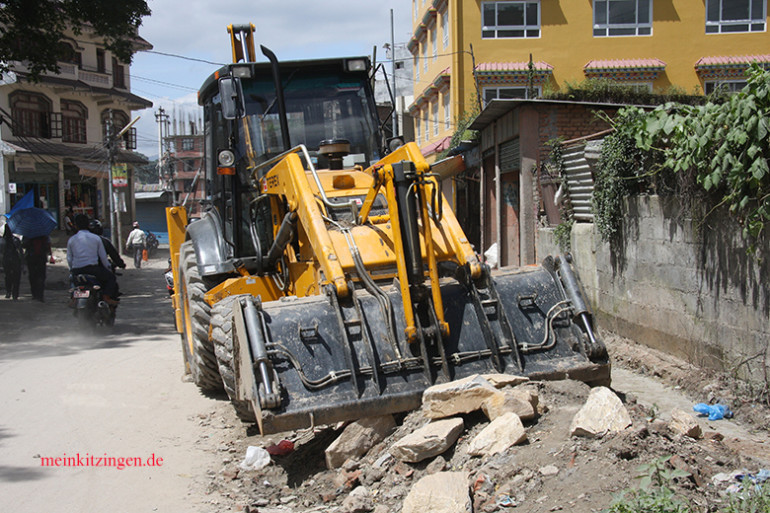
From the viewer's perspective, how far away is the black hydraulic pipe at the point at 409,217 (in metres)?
5.12

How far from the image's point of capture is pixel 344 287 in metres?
5.31

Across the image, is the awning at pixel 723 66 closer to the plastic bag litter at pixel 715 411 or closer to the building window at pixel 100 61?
the plastic bag litter at pixel 715 411

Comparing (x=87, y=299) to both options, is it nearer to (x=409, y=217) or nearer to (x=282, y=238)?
(x=282, y=238)

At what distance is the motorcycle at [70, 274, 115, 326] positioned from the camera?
1141 cm

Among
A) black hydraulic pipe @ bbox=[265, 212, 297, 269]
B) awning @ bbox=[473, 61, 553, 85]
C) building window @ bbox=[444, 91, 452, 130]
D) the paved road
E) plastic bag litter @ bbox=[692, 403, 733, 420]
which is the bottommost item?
the paved road

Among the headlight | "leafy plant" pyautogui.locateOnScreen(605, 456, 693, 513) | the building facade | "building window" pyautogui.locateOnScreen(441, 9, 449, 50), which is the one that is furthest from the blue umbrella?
"building window" pyautogui.locateOnScreen(441, 9, 449, 50)

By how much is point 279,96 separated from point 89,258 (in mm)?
6306

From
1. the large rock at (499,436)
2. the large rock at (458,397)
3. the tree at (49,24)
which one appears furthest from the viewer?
the tree at (49,24)

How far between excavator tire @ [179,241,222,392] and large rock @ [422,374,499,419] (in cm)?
294

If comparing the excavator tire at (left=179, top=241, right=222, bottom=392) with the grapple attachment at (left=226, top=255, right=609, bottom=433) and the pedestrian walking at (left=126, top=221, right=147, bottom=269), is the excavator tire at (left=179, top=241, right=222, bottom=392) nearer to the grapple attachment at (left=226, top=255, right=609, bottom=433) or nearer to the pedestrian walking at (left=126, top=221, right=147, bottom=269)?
the grapple attachment at (left=226, top=255, right=609, bottom=433)

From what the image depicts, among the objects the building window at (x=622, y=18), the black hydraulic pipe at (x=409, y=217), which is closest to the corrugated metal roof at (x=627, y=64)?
the building window at (x=622, y=18)

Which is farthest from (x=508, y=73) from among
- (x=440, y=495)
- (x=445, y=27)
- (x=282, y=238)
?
(x=440, y=495)

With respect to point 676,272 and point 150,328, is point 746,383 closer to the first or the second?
point 676,272

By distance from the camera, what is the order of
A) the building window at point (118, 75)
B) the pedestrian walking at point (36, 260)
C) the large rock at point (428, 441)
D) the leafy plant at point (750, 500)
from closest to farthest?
the leafy plant at point (750, 500) → the large rock at point (428, 441) → the pedestrian walking at point (36, 260) → the building window at point (118, 75)
